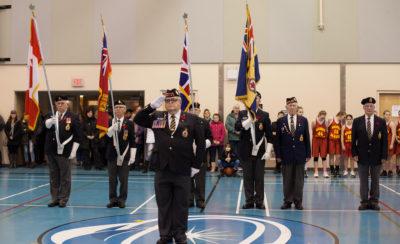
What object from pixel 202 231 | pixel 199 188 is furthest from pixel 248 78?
pixel 202 231

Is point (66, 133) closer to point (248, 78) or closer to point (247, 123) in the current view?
point (247, 123)

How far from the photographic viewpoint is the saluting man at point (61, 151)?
8234mm

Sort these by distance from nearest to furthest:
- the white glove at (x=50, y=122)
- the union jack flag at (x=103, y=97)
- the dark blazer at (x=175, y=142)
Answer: the dark blazer at (x=175, y=142) → the white glove at (x=50, y=122) → the union jack flag at (x=103, y=97)

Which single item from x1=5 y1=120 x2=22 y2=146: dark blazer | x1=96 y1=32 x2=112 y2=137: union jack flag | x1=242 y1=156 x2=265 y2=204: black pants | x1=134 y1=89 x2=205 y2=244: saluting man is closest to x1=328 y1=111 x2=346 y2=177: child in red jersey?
x1=242 y1=156 x2=265 y2=204: black pants

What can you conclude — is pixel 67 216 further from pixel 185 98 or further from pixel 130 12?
pixel 130 12

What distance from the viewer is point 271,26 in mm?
15695

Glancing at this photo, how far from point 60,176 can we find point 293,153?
4.50m

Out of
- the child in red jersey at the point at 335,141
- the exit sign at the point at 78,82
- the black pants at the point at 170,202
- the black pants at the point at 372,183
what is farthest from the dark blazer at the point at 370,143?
the exit sign at the point at 78,82

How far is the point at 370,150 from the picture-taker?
26.1 ft

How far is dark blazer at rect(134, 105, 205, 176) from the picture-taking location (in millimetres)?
5461

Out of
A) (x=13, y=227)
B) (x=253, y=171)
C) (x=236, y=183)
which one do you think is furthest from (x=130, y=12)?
(x=13, y=227)

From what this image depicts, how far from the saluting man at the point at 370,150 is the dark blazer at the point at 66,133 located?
5337mm

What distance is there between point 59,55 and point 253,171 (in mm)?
11090

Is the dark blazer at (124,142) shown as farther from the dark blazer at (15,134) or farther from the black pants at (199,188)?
the dark blazer at (15,134)
